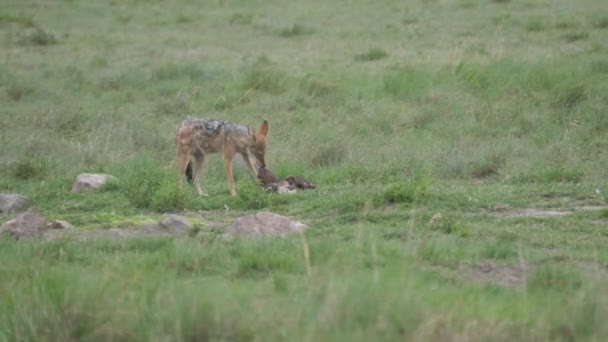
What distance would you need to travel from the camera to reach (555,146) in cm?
1395

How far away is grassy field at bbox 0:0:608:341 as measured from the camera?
20.1 feet

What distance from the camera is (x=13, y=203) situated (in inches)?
451

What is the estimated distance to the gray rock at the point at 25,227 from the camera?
9.29 m

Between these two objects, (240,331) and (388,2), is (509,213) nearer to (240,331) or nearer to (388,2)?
(240,331)

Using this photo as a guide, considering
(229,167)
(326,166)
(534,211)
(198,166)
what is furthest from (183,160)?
(534,211)

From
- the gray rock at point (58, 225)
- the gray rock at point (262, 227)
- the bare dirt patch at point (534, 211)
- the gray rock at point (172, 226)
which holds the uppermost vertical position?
the gray rock at point (262, 227)

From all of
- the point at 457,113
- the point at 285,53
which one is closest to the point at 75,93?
the point at 285,53

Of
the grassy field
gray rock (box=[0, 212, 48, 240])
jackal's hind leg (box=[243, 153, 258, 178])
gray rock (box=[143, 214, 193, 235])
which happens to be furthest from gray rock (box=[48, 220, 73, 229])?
jackal's hind leg (box=[243, 153, 258, 178])

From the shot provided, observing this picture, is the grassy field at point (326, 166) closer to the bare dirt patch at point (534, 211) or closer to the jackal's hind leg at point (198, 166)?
the bare dirt patch at point (534, 211)

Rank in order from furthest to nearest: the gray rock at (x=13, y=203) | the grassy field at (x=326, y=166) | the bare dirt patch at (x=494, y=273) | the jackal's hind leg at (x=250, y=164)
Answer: the jackal's hind leg at (x=250, y=164) < the gray rock at (x=13, y=203) < the bare dirt patch at (x=494, y=273) < the grassy field at (x=326, y=166)

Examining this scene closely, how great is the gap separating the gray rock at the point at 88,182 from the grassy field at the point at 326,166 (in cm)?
14

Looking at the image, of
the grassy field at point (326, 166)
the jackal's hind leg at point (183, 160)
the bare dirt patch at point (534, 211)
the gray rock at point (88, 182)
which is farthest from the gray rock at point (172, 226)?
the bare dirt patch at point (534, 211)

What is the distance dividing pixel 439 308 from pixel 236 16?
865 inches

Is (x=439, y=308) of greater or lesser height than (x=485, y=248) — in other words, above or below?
above
